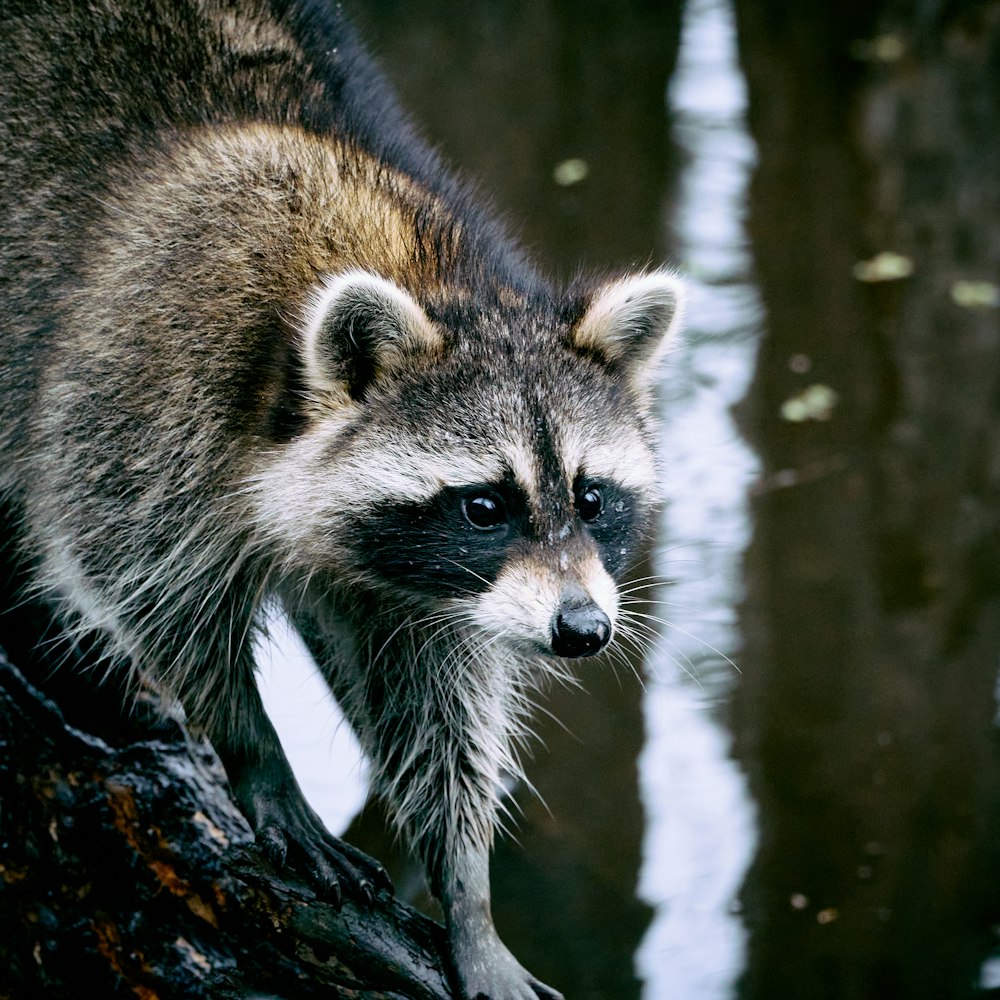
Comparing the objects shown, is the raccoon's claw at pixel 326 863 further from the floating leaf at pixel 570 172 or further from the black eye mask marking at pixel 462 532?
the floating leaf at pixel 570 172

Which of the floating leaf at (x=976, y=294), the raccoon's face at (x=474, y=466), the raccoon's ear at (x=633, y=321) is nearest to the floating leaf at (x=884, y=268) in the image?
the floating leaf at (x=976, y=294)

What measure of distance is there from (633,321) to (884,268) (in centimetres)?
531

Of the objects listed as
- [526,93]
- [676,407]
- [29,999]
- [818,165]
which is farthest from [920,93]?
[29,999]

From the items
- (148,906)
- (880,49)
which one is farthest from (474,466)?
(880,49)

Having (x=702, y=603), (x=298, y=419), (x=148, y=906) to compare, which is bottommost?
(x=148, y=906)

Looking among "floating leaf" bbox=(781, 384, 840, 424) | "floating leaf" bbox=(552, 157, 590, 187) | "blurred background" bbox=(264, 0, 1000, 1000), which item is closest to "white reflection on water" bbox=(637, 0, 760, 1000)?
"blurred background" bbox=(264, 0, 1000, 1000)

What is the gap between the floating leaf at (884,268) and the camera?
871 centimetres

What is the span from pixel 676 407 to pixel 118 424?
4223 millimetres

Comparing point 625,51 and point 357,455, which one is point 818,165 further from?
point 357,455

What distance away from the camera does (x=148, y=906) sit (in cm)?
355

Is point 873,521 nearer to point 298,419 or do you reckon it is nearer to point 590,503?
point 590,503

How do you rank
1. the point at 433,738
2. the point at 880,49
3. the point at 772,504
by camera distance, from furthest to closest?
the point at 880,49 → the point at 772,504 → the point at 433,738

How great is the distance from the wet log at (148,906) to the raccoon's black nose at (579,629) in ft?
3.13

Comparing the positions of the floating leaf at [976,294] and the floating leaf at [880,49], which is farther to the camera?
the floating leaf at [880,49]
